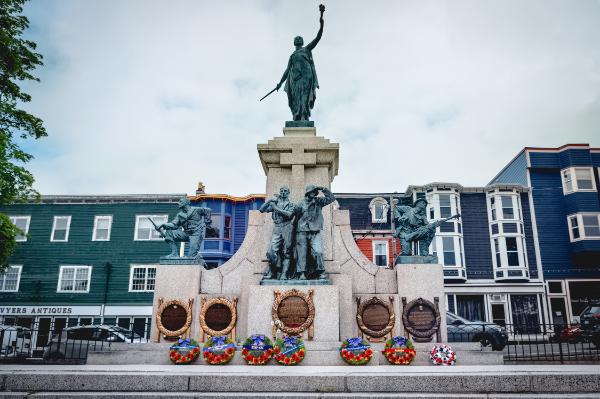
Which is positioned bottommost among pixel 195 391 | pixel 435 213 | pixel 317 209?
pixel 195 391

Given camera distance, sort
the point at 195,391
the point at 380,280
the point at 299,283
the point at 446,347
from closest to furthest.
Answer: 1. the point at 195,391
2. the point at 446,347
3. the point at 299,283
4. the point at 380,280

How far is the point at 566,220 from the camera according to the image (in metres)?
38.7

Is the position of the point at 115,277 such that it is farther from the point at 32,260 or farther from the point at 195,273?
the point at 195,273

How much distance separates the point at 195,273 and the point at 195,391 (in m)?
5.98

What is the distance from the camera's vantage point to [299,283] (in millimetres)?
11016

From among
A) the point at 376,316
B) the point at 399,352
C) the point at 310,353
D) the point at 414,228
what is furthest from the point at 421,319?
the point at 310,353

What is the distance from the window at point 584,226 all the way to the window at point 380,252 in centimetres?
Result: 1530

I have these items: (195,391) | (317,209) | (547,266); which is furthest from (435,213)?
(195,391)

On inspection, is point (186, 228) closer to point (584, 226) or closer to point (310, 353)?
point (310, 353)

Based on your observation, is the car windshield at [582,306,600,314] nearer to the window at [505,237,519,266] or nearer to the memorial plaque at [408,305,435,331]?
the memorial plaque at [408,305,435,331]

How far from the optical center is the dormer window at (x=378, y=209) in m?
39.5

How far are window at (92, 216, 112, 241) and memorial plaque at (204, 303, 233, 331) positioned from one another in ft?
95.5

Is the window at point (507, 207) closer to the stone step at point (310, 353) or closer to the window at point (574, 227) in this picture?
the window at point (574, 227)

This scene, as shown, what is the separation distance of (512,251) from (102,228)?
111 ft
